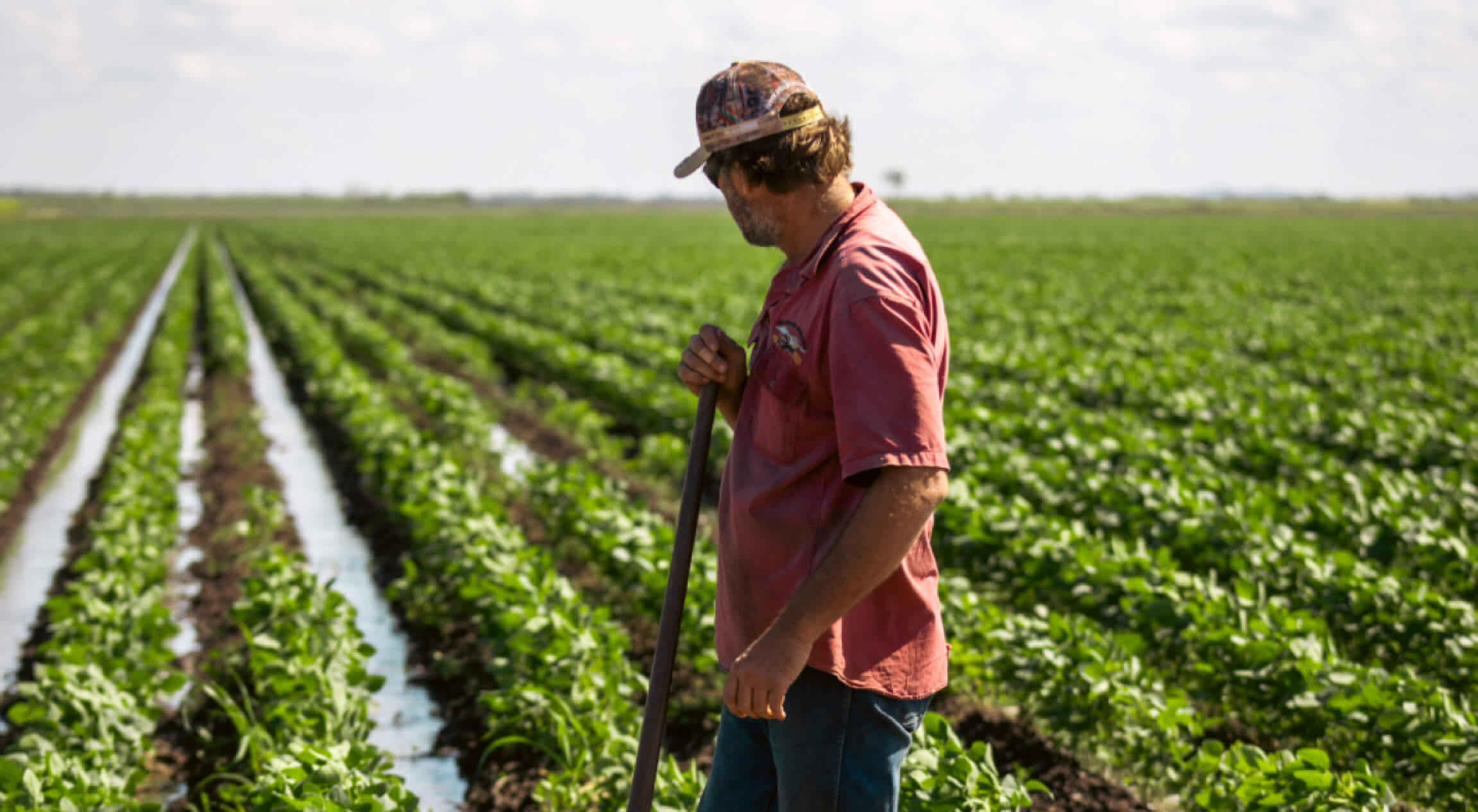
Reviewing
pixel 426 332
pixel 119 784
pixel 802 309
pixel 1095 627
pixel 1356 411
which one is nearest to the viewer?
pixel 802 309

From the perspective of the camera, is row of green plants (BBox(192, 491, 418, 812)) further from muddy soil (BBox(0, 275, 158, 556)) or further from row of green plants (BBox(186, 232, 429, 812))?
muddy soil (BBox(0, 275, 158, 556))

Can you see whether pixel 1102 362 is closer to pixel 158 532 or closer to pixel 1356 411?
pixel 1356 411

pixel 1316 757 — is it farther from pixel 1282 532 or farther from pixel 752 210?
pixel 1282 532

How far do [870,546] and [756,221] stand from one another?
597mm

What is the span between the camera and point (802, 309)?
1.81m

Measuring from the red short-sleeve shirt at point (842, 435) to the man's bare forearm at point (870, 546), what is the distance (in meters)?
0.04

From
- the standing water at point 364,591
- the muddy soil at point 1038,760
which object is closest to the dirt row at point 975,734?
the muddy soil at point 1038,760

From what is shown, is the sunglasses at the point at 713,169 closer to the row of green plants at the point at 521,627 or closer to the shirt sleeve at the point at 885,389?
the shirt sleeve at the point at 885,389

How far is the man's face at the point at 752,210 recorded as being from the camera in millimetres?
1856

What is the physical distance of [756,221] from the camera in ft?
6.20

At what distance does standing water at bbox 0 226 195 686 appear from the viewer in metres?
5.77

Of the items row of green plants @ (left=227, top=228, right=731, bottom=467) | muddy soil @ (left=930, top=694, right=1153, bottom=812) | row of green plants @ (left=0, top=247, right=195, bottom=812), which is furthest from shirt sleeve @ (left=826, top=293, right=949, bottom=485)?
row of green plants @ (left=227, top=228, right=731, bottom=467)

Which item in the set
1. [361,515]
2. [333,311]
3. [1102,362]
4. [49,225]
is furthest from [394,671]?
[49,225]

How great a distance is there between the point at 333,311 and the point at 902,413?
17.8 meters
